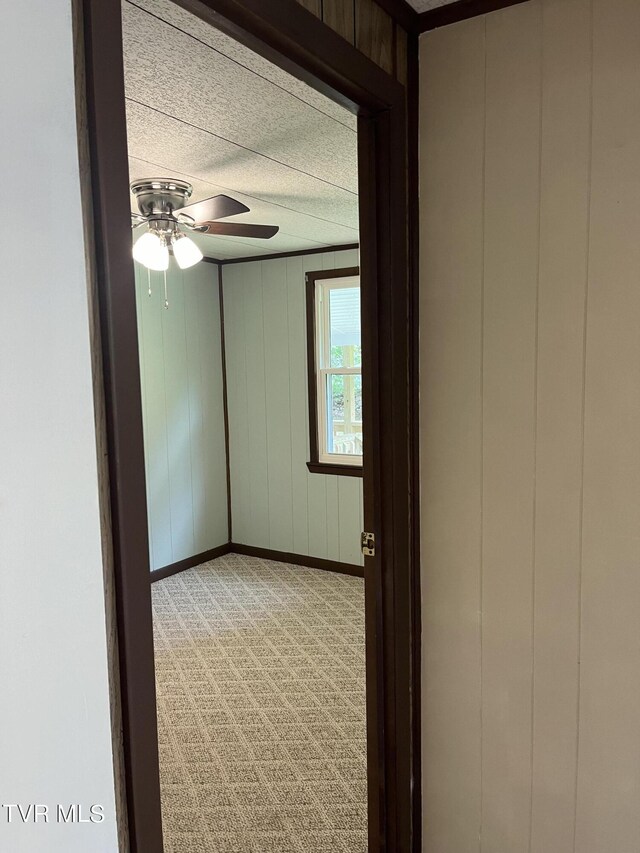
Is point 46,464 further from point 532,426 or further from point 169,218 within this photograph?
point 169,218

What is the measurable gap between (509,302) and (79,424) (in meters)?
1.17

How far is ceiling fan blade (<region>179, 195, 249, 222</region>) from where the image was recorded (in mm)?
2494

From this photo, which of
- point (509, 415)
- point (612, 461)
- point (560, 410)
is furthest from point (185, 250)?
point (612, 461)

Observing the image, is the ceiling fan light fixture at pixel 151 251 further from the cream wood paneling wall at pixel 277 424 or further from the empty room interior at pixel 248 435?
the cream wood paneling wall at pixel 277 424

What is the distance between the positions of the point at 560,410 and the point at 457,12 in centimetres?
104

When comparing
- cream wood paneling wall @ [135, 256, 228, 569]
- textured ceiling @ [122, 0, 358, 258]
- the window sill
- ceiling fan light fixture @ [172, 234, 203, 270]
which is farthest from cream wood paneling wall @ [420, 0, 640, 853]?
cream wood paneling wall @ [135, 256, 228, 569]

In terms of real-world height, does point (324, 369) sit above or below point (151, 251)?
below

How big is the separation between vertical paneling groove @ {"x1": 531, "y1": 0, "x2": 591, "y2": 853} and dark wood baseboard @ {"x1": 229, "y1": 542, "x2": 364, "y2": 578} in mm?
3129

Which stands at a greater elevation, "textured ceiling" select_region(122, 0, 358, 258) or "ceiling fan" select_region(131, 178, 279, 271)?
"textured ceiling" select_region(122, 0, 358, 258)

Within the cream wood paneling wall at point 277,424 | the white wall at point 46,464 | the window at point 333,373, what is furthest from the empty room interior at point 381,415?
the cream wood paneling wall at point 277,424

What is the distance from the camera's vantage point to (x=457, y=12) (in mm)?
1673

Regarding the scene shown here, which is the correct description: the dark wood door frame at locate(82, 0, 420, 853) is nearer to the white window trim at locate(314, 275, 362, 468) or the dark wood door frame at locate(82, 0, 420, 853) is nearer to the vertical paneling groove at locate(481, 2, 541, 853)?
the vertical paneling groove at locate(481, 2, 541, 853)

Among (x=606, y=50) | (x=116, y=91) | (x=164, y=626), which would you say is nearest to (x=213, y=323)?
(x=164, y=626)

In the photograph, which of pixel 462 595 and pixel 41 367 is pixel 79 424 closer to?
pixel 41 367
